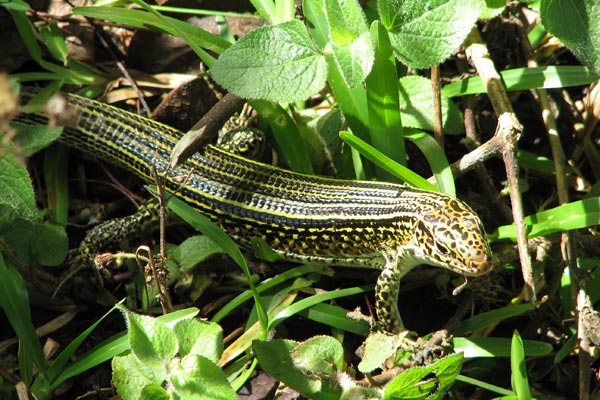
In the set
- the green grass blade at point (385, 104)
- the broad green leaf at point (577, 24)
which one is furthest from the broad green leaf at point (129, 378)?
the broad green leaf at point (577, 24)

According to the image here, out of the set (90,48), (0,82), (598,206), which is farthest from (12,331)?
(598,206)

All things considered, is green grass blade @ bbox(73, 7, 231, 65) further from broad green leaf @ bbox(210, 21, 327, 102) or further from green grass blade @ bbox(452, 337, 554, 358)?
green grass blade @ bbox(452, 337, 554, 358)

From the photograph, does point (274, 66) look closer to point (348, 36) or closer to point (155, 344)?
point (348, 36)

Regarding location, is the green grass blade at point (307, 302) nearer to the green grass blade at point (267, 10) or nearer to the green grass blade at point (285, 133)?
the green grass blade at point (285, 133)

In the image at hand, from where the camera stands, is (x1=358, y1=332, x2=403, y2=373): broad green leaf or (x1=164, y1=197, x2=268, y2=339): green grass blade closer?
(x1=358, y1=332, x2=403, y2=373): broad green leaf

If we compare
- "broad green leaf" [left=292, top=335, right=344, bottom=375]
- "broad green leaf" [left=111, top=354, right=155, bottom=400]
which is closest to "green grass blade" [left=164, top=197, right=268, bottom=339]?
"broad green leaf" [left=292, top=335, right=344, bottom=375]

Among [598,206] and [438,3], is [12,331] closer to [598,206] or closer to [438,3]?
[438,3]
